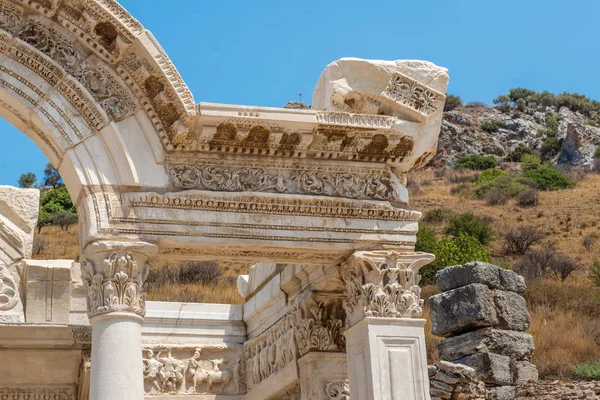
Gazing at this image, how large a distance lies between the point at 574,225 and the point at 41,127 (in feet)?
112

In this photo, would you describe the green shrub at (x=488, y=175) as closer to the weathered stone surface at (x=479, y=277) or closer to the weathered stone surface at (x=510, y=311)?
the weathered stone surface at (x=479, y=277)

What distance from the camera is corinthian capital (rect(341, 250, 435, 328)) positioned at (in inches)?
325

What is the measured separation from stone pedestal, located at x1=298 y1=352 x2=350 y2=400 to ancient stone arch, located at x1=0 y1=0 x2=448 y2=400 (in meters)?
0.98

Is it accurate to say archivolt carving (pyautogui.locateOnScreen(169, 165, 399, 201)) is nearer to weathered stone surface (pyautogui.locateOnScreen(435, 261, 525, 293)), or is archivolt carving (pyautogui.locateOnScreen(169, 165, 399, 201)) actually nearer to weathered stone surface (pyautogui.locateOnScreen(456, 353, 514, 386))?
weathered stone surface (pyautogui.locateOnScreen(456, 353, 514, 386))

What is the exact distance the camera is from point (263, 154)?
327 inches

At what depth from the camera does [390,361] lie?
8102 millimetres

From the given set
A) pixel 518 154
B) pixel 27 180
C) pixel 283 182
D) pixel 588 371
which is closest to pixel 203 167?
pixel 283 182

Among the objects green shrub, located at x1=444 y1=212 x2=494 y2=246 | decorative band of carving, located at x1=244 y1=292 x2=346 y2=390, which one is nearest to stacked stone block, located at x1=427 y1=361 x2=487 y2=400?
decorative band of carving, located at x1=244 y1=292 x2=346 y2=390

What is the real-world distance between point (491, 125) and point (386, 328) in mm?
59567

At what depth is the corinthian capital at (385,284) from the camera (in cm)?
825

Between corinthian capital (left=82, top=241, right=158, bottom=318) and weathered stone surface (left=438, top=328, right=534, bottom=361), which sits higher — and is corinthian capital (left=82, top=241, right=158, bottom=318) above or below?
below

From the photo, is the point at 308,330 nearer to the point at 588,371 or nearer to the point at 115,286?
the point at 115,286

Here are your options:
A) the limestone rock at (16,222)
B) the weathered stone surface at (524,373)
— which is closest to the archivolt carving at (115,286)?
the limestone rock at (16,222)

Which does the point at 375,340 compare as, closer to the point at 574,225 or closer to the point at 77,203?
the point at 77,203
